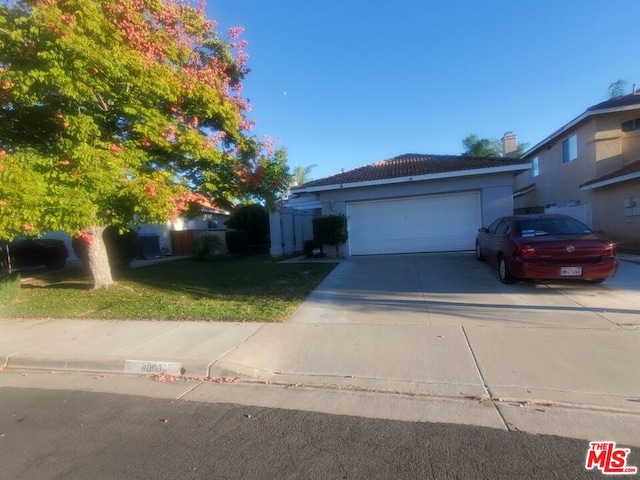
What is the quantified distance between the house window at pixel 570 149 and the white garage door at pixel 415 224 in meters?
8.02

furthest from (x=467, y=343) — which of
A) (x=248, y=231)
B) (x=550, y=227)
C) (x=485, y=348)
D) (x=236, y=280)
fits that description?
(x=248, y=231)

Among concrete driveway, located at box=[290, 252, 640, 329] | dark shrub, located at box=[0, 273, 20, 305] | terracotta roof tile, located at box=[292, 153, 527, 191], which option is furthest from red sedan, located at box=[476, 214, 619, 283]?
dark shrub, located at box=[0, 273, 20, 305]

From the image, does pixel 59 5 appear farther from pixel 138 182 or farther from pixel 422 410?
pixel 422 410

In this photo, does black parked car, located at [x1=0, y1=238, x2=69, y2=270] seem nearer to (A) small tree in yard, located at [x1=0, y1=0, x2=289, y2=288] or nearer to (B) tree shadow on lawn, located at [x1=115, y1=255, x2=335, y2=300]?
(B) tree shadow on lawn, located at [x1=115, y1=255, x2=335, y2=300]

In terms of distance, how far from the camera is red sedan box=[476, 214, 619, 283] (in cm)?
698

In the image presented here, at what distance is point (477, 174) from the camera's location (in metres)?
12.7

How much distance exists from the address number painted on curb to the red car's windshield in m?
6.69

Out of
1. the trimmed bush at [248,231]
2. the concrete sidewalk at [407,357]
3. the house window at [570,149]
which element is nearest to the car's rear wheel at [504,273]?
the concrete sidewalk at [407,357]

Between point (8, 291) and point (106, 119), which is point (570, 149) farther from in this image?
point (8, 291)

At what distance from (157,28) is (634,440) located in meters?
10.3

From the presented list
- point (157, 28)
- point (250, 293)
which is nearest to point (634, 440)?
point (250, 293)

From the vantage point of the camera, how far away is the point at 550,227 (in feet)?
25.5
